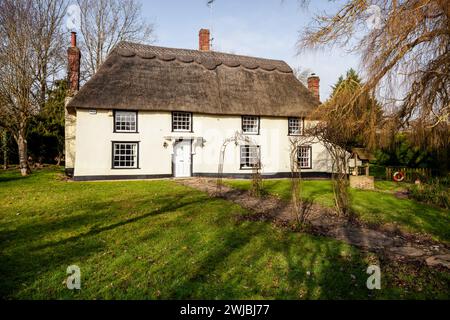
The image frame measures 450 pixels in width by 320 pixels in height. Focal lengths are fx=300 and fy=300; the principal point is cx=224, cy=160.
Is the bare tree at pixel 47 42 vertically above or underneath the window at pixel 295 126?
above

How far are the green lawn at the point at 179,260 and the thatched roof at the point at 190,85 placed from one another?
31.7 feet

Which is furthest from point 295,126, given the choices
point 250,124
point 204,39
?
point 204,39

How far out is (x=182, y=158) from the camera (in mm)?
18328

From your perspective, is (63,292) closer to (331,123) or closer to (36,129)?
(331,123)

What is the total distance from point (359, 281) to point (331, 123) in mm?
9364

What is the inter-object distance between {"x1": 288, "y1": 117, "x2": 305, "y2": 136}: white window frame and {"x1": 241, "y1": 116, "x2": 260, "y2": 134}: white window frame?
2.33 meters

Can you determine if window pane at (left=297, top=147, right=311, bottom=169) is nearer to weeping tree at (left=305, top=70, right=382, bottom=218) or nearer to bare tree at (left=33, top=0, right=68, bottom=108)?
weeping tree at (left=305, top=70, right=382, bottom=218)

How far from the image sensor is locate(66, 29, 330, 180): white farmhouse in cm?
1678

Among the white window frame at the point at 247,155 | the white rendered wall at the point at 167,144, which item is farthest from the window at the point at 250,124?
the white window frame at the point at 247,155

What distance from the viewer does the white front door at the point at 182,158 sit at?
18219 millimetres

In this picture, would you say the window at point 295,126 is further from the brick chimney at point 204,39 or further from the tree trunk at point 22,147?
the tree trunk at point 22,147

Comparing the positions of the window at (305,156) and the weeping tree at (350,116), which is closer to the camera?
the weeping tree at (350,116)

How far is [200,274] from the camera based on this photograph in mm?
4727
